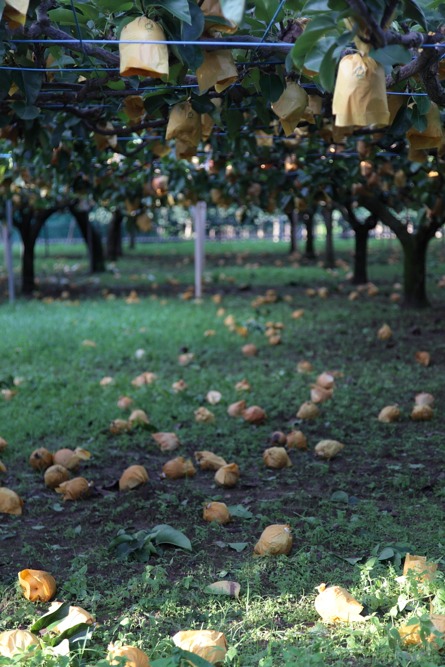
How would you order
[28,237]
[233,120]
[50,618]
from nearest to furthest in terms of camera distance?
1. [50,618]
2. [233,120]
3. [28,237]

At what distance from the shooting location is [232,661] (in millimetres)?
2055

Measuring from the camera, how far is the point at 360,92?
1.95 m

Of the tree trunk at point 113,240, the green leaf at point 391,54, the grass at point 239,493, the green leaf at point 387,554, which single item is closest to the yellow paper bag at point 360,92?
the green leaf at point 391,54

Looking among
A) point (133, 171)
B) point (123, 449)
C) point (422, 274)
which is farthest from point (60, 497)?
point (422, 274)

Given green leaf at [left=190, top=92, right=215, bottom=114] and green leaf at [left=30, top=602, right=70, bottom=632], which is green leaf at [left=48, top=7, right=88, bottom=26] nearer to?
green leaf at [left=190, top=92, right=215, bottom=114]

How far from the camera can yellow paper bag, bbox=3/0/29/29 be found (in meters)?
1.94

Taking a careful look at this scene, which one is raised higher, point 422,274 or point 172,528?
point 422,274

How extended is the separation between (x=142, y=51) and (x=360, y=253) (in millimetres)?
9709

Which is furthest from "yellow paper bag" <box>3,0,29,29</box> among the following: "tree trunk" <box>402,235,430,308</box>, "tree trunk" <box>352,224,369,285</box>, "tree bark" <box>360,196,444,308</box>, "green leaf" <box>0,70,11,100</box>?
"tree trunk" <box>352,224,369,285</box>

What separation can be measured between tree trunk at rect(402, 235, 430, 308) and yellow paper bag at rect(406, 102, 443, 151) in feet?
19.3

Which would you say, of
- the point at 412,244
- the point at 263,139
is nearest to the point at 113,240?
the point at 412,244

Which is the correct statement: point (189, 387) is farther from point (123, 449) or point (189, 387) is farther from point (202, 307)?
point (202, 307)

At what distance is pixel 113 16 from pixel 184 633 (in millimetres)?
1824

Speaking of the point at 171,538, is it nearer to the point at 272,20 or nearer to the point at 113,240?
the point at 272,20
